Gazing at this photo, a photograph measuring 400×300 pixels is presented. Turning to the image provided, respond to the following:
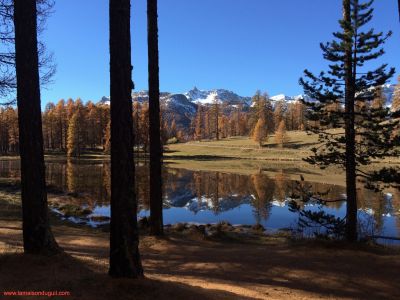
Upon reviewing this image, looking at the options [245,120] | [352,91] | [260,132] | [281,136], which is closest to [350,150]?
[352,91]

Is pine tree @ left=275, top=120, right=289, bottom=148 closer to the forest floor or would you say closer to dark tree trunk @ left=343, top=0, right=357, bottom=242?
the forest floor

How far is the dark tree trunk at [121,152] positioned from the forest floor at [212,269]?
471mm

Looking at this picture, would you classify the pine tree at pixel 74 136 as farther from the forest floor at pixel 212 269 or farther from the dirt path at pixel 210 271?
the dirt path at pixel 210 271

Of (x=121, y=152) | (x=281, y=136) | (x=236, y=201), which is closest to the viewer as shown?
(x=121, y=152)

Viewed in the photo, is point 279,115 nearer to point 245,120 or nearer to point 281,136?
point 245,120

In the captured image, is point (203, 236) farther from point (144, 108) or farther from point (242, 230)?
point (144, 108)

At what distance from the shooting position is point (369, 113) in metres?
14.6

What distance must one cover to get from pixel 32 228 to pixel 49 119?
96.7 m

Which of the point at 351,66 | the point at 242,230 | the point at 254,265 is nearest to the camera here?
the point at 254,265

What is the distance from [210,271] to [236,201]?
19.3 m

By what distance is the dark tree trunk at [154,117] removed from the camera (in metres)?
13.8

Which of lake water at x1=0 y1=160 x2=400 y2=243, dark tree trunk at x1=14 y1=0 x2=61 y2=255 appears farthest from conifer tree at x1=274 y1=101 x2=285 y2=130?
dark tree trunk at x1=14 y1=0 x2=61 y2=255

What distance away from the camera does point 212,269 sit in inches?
396

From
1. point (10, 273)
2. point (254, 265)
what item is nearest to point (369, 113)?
point (254, 265)
